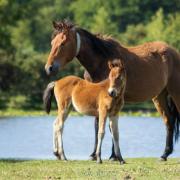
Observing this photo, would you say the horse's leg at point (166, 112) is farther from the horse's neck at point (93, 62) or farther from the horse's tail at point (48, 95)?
the horse's tail at point (48, 95)

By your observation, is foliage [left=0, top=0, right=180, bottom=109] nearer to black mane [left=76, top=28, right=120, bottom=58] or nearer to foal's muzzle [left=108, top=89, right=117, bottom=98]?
black mane [left=76, top=28, right=120, bottom=58]

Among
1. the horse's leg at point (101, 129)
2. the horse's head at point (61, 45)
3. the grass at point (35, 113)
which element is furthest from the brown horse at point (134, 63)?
the grass at point (35, 113)

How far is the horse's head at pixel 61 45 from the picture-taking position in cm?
1428

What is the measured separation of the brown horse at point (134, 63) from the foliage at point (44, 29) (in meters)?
18.8

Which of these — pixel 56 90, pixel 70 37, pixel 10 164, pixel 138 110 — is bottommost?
pixel 138 110

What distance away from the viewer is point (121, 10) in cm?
8062

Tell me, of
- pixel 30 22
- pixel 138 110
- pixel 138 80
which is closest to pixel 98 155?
pixel 138 80

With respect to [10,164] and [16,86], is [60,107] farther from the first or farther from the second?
[16,86]

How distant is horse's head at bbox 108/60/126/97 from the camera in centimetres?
1370

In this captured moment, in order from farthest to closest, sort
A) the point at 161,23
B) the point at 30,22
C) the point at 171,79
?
the point at 30,22, the point at 161,23, the point at 171,79

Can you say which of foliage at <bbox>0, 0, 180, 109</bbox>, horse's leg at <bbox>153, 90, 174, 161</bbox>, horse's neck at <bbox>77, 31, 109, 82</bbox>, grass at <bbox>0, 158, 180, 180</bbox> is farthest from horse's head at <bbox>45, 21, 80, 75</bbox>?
foliage at <bbox>0, 0, 180, 109</bbox>

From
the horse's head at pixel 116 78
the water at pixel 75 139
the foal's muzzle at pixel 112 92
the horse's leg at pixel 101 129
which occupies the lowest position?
the water at pixel 75 139

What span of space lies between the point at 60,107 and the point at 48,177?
9.51ft

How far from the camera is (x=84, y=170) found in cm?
1280
